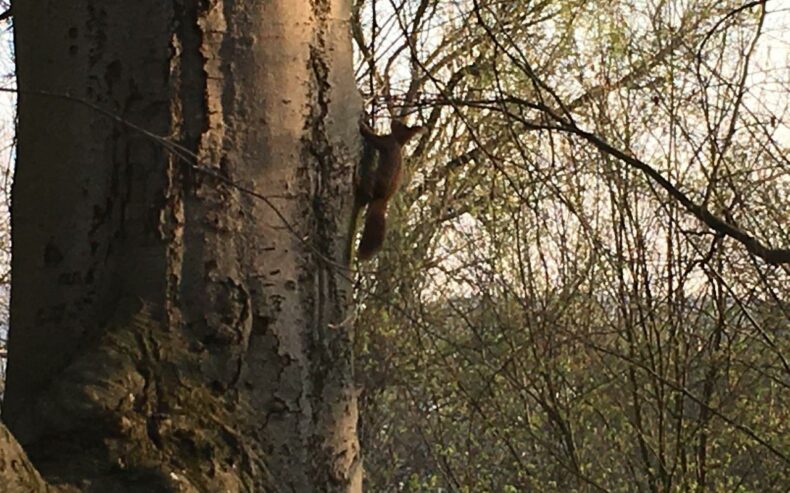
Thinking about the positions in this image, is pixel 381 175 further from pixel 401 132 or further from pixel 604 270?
pixel 604 270

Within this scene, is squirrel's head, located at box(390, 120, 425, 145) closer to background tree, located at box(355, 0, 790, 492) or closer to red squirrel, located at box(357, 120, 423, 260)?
red squirrel, located at box(357, 120, 423, 260)

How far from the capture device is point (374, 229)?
1.62 m

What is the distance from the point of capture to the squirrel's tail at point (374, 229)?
1576 mm

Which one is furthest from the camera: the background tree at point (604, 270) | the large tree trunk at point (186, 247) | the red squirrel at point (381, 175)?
the background tree at point (604, 270)

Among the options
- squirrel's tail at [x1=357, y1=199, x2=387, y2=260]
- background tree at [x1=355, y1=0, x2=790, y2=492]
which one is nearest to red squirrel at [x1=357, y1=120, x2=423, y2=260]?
squirrel's tail at [x1=357, y1=199, x2=387, y2=260]

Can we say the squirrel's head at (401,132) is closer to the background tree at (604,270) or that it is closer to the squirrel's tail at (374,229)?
the squirrel's tail at (374,229)

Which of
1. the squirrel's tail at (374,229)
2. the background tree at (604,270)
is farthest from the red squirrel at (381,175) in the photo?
the background tree at (604,270)

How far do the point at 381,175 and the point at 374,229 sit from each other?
0.37 feet

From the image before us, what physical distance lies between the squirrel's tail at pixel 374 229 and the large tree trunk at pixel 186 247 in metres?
0.13

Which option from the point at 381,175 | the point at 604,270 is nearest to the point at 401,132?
the point at 381,175

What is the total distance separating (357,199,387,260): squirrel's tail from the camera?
1.58 m

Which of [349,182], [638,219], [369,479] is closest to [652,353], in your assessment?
[638,219]

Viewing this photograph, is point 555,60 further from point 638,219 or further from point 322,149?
point 322,149

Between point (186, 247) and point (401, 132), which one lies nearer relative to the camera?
point (186, 247)
